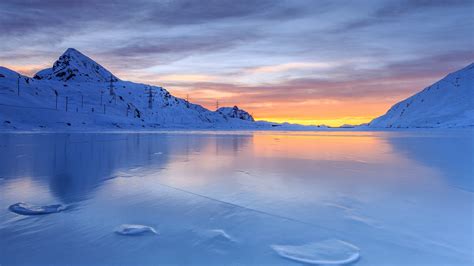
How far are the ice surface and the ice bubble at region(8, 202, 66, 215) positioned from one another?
3339 millimetres

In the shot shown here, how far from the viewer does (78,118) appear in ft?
280

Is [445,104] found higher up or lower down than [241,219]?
higher up

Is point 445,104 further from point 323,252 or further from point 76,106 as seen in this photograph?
point 323,252

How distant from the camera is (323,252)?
10.1 feet

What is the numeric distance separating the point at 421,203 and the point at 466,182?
2.69 m

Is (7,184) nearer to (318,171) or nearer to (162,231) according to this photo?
(162,231)

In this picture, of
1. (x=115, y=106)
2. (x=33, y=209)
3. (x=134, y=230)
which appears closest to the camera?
(x=134, y=230)

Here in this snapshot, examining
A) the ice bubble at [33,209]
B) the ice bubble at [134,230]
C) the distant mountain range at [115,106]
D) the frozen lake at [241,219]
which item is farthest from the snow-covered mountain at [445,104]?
the ice bubble at [33,209]

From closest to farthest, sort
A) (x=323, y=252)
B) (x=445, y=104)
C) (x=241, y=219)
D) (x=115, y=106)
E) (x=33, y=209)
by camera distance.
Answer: (x=323, y=252), (x=241, y=219), (x=33, y=209), (x=115, y=106), (x=445, y=104)

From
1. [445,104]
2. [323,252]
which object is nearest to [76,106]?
[323,252]

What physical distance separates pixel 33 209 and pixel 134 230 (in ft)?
6.26

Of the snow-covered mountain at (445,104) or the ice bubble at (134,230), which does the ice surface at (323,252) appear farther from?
the snow-covered mountain at (445,104)

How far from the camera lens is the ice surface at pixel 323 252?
9.54 feet

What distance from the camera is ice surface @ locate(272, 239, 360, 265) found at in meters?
2.91
